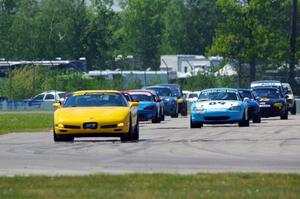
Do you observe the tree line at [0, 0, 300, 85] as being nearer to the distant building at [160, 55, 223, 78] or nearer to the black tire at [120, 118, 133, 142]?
the distant building at [160, 55, 223, 78]

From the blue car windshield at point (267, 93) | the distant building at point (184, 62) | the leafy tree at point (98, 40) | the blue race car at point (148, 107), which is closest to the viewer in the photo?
the blue race car at point (148, 107)

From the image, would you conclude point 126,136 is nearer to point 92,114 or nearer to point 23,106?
point 92,114

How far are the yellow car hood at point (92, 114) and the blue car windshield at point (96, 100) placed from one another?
0.65 m

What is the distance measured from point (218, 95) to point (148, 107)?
25.0 ft

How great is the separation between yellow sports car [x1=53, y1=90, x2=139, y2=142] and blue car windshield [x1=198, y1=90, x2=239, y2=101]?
9.52 metres

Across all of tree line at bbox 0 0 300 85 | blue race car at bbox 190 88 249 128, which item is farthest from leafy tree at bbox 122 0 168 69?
blue race car at bbox 190 88 249 128

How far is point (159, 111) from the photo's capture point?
48875mm

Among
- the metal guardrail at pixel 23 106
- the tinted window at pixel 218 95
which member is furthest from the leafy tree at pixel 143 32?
the tinted window at pixel 218 95

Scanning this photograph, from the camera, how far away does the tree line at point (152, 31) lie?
82981mm

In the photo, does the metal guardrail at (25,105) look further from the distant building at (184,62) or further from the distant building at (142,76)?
the distant building at (184,62)

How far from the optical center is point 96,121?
29406 millimetres

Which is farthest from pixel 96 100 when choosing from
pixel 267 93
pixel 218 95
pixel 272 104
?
pixel 267 93

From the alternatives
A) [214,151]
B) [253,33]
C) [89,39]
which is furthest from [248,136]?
[89,39]

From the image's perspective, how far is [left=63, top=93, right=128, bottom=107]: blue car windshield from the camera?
3114cm
